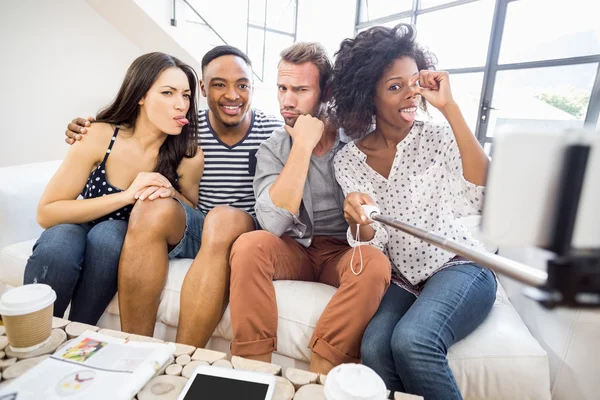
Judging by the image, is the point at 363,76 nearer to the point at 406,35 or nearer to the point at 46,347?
the point at 406,35

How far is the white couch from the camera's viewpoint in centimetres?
83

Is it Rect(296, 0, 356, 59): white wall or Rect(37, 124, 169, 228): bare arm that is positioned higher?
Rect(296, 0, 356, 59): white wall

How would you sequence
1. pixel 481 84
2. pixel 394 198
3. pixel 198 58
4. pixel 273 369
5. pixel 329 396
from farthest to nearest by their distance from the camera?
pixel 481 84, pixel 198 58, pixel 394 198, pixel 273 369, pixel 329 396

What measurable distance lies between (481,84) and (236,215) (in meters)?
3.46

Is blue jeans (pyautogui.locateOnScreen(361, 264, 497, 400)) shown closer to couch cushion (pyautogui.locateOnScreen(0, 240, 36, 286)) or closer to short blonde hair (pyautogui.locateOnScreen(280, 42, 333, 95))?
short blonde hair (pyautogui.locateOnScreen(280, 42, 333, 95))

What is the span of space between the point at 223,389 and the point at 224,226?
0.55 metres

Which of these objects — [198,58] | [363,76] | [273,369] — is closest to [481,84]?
[198,58]

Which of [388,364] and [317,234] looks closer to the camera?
[388,364]

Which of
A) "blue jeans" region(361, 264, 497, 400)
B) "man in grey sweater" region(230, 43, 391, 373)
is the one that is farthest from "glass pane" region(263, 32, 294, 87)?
"blue jeans" region(361, 264, 497, 400)

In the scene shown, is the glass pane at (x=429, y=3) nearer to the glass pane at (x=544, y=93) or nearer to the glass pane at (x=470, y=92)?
the glass pane at (x=470, y=92)

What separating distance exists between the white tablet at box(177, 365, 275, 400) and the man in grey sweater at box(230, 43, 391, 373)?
0.25 metres

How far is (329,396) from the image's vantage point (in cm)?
48

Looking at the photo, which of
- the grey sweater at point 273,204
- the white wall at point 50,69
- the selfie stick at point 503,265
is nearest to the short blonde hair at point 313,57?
the grey sweater at point 273,204

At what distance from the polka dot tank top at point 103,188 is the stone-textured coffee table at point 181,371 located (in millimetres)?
557
